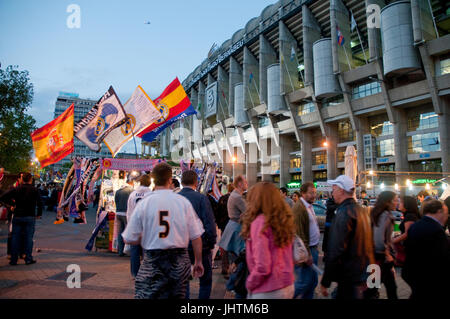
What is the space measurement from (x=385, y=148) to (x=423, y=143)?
3.99 metres

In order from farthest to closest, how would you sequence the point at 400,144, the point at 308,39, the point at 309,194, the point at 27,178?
the point at 308,39
the point at 400,144
the point at 27,178
the point at 309,194

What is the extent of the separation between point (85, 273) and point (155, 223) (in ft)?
13.7

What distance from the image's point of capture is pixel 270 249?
2.22 m

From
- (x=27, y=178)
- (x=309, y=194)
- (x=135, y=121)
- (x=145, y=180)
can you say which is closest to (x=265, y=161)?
(x=135, y=121)

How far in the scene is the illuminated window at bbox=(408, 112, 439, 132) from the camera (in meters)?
28.1

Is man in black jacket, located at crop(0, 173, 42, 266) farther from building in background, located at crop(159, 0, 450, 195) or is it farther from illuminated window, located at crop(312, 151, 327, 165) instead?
illuminated window, located at crop(312, 151, 327, 165)

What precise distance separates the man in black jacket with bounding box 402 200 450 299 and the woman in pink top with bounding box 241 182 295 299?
1.62m

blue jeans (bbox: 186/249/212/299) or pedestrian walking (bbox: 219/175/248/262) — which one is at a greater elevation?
pedestrian walking (bbox: 219/175/248/262)

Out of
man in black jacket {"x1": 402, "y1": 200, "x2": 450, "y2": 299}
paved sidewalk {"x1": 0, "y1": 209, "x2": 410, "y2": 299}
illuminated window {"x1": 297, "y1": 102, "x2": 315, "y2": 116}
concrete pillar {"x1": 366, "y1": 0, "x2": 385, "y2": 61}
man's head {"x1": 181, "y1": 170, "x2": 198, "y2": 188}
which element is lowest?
paved sidewalk {"x1": 0, "y1": 209, "x2": 410, "y2": 299}

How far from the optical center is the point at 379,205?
3.84 metres

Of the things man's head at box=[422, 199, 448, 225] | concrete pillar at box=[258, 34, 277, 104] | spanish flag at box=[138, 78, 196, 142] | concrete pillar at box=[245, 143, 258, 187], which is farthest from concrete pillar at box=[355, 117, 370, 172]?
man's head at box=[422, 199, 448, 225]

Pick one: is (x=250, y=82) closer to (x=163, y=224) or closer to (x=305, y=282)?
(x=305, y=282)

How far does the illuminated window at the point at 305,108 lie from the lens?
124ft

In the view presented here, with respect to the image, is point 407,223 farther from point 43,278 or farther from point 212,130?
point 212,130
